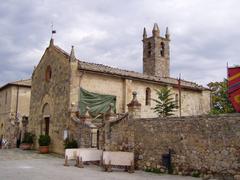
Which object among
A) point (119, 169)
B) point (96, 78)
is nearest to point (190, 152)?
point (119, 169)

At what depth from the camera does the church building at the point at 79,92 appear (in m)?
22.6

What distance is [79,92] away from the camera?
73.8ft

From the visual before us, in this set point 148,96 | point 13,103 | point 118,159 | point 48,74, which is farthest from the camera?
point 13,103

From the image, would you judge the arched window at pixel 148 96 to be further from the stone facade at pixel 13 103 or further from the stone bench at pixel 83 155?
the stone facade at pixel 13 103

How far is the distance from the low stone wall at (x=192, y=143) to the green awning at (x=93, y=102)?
7996 mm

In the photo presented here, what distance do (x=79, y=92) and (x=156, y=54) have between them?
14511 millimetres

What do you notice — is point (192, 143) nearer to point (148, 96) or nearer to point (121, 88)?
point (121, 88)

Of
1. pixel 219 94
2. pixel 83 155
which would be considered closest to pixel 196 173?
pixel 83 155

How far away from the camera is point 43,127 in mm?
26188

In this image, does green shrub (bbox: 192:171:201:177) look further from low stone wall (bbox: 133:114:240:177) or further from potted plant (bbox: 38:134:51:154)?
potted plant (bbox: 38:134:51:154)

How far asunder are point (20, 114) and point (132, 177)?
26.4 meters

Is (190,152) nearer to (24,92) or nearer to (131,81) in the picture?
(131,81)

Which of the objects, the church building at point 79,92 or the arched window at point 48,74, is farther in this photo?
the arched window at point 48,74

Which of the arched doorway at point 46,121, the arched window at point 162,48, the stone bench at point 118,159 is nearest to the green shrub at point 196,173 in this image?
the stone bench at point 118,159
